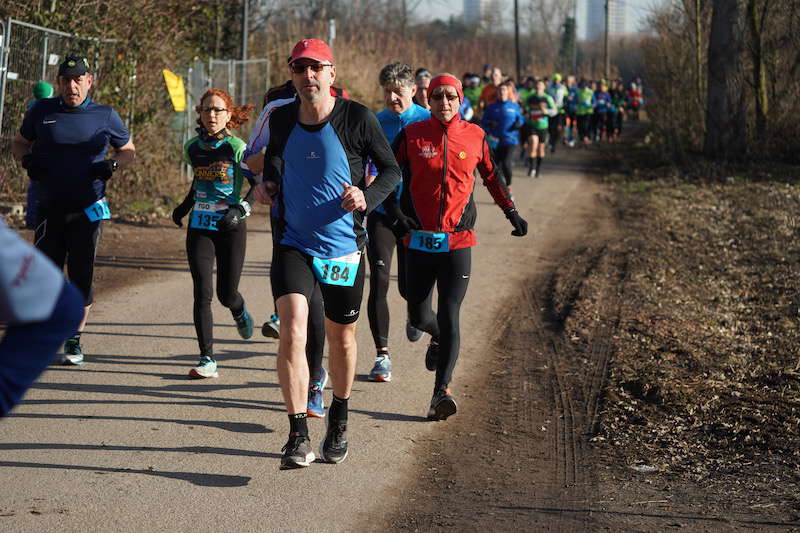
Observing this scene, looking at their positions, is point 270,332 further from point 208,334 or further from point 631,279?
point 631,279

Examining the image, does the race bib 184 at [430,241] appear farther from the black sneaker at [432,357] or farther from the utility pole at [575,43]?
the utility pole at [575,43]

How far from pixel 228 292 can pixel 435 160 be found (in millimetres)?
1867

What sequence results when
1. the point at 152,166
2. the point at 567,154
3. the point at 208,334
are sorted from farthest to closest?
1. the point at 567,154
2. the point at 152,166
3. the point at 208,334

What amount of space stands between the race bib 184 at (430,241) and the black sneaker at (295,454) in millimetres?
1616

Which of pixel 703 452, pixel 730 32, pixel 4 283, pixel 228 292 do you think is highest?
pixel 730 32

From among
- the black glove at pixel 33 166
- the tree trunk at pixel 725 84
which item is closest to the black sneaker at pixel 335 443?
the black glove at pixel 33 166

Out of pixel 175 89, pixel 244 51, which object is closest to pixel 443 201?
pixel 175 89

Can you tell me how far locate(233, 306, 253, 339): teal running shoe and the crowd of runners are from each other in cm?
1

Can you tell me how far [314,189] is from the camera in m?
5.19

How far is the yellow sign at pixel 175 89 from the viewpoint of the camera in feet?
51.8

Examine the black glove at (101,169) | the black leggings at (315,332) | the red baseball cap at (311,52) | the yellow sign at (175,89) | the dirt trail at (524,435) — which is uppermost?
the yellow sign at (175,89)

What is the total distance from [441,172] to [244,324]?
7.27 feet

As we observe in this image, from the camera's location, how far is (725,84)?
24109 mm

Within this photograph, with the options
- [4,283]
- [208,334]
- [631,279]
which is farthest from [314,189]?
[631,279]
